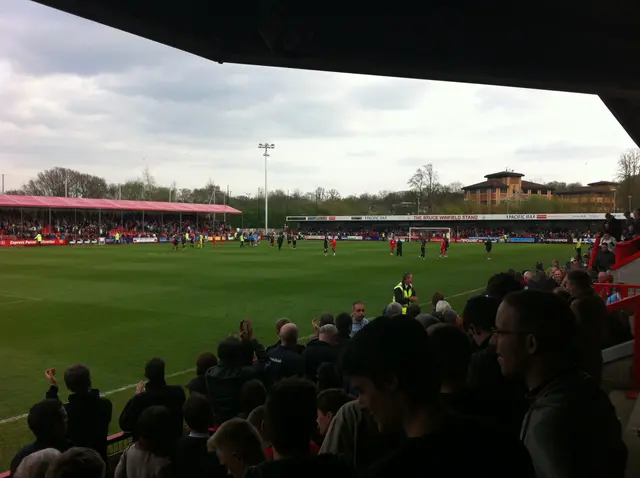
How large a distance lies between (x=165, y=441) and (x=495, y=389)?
227 cm

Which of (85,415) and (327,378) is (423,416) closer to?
(327,378)

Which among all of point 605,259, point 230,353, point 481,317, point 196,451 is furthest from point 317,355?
point 605,259

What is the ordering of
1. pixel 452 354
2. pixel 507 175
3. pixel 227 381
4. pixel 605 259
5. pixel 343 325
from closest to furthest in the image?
pixel 452 354, pixel 227 381, pixel 343 325, pixel 605 259, pixel 507 175

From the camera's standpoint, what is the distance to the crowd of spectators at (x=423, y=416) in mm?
1480

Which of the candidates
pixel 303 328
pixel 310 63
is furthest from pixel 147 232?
pixel 310 63

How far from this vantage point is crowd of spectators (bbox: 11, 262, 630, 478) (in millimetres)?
1480

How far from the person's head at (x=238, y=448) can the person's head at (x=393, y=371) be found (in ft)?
4.85

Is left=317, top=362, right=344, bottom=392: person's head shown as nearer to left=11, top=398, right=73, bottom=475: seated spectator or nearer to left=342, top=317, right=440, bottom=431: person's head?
left=11, top=398, right=73, bottom=475: seated spectator

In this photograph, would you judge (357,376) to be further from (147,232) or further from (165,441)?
(147,232)

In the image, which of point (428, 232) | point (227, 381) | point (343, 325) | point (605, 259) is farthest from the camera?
point (428, 232)

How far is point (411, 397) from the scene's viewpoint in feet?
5.21

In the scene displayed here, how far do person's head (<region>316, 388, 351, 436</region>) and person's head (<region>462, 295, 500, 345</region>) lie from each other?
3.33 feet

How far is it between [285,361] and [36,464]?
8.51ft

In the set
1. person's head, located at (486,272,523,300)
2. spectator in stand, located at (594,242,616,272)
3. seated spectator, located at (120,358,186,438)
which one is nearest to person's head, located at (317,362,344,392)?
seated spectator, located at (120,358,186,438)
